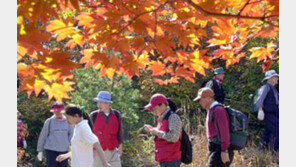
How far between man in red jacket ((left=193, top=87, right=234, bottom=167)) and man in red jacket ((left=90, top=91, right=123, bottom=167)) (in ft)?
4.91

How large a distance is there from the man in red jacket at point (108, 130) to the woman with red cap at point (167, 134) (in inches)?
42.2

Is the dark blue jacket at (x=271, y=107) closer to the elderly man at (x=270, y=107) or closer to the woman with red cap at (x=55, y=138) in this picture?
the elderly man at (x=270, y=107)

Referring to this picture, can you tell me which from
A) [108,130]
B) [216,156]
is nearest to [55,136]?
[108,130]

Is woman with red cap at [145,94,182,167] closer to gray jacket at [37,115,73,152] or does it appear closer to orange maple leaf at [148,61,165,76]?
orange maple leaf at [148,61,165,76]

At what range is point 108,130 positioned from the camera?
5.64 metres

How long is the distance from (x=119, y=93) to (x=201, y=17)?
5.68m

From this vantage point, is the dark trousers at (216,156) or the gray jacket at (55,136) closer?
the dark trousers at (216,156)

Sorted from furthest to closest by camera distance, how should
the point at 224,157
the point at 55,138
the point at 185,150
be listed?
the point at 55,138, the point at 185,150, the point at 224,157

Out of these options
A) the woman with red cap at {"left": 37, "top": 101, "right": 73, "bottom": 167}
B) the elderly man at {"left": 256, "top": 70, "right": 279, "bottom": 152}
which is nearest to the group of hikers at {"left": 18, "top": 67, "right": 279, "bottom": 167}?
the woman with red cap at {"left": 37, "top": 101, "right": 73, "bottom": 167}

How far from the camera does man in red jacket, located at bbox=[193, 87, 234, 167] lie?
4.45 metres

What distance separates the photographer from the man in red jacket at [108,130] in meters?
5.64

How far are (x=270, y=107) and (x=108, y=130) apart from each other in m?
3.39

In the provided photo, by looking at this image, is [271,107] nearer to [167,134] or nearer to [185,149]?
[185,149]

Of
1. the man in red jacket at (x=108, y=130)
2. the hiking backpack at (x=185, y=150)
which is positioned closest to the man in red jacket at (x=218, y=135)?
the hiking backpack at (x=185, y=150)
